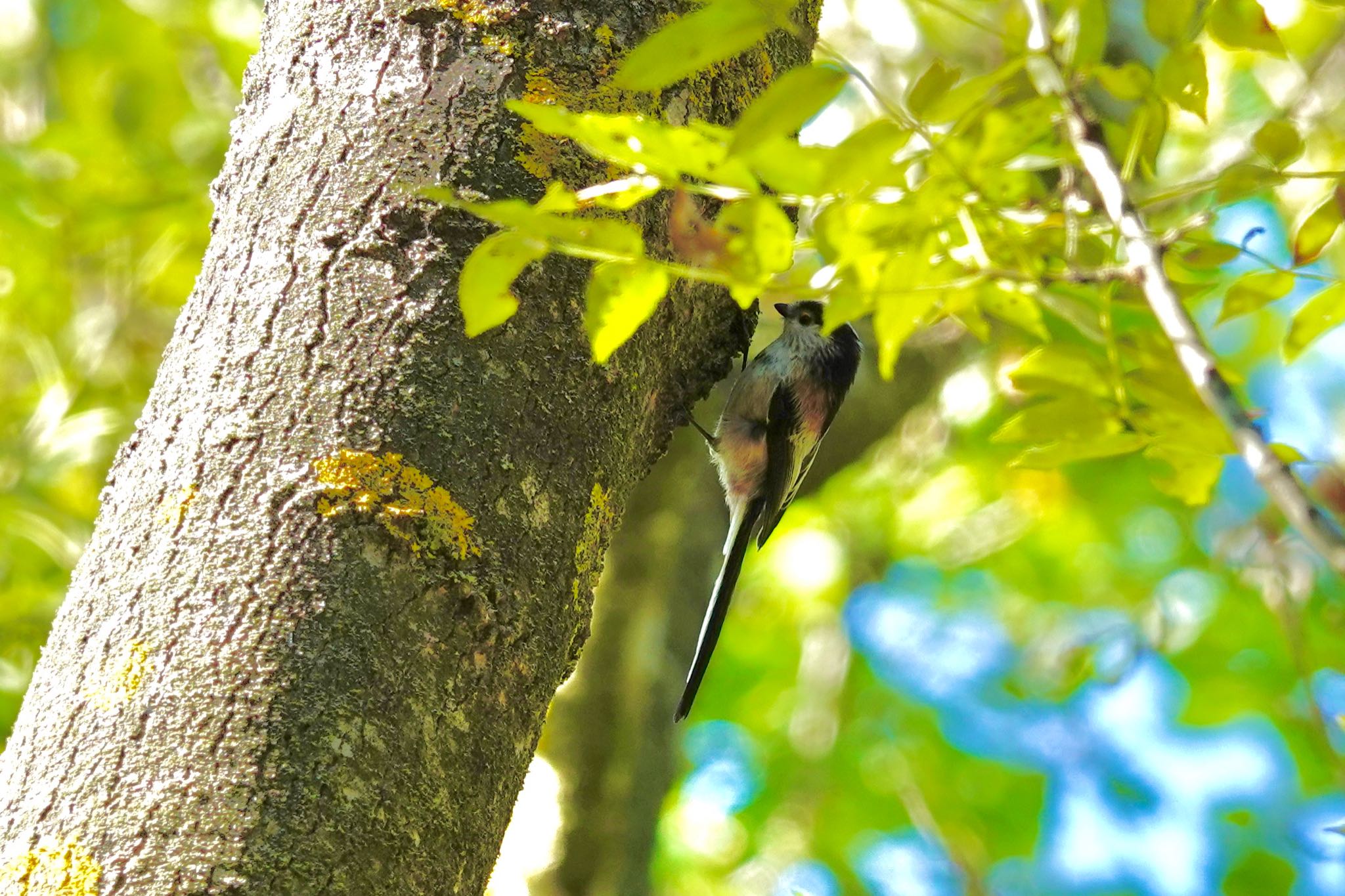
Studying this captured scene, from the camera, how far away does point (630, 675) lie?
392 cm

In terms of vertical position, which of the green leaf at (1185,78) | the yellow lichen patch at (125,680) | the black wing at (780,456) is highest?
the black wing at (780,456)

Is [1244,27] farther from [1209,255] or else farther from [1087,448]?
[1087,448]

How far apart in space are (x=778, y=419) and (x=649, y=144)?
315cm

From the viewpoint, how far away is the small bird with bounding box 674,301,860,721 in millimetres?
4434

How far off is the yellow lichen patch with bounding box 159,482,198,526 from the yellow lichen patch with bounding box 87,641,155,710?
18cm

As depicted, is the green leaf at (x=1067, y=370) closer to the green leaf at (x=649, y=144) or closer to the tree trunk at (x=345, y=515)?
the green leaf at (x=649, y=144)

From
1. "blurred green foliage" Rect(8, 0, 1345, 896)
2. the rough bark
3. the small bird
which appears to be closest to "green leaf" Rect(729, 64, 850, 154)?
"blurred green foliage" Rect(8, 0, 1345, 896)

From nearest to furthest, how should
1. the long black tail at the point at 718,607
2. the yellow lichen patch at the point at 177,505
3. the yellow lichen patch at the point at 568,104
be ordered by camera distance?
the yellow lichen patch at the point at 177,505, the yellow lichen patch at the point at 568,104, the long black tail at the point at 718,607

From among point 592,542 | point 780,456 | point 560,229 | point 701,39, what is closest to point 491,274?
point 560,229

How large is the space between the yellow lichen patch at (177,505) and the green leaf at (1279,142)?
4.93 feet

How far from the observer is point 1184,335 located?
1106mm

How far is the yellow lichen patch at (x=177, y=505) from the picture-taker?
1.74 m

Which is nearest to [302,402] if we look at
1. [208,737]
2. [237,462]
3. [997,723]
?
[237,462]

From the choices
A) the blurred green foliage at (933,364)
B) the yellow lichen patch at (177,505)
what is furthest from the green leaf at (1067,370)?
the yellow lichen patch at (177,505)
